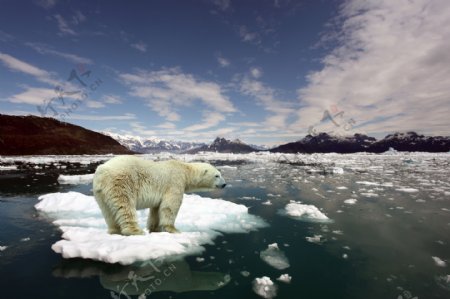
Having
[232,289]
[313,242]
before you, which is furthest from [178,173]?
[313,242]

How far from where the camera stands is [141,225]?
7945 millimetres

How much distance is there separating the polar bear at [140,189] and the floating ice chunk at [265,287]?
2582 millimetres

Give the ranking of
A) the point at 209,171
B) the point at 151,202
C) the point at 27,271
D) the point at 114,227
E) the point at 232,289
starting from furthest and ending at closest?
the point at 209,171 < the point at 151,202 < the point at 114,227 < the point at 27,271 < the point at 232,289

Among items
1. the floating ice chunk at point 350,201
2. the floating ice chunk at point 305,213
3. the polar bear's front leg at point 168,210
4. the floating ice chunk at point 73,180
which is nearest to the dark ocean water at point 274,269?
the floating ice chunk at point 305,213

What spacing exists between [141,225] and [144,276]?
350 cm

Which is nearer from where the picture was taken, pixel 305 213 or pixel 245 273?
pixel 245 273

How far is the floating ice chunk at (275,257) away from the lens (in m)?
5.43

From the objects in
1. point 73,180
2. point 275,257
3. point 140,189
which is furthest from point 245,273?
point 73,180

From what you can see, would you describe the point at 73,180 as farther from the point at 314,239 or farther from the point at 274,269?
the point at 274,269

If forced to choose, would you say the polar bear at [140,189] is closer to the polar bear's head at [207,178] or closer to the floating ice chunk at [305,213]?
the polar bear's head at [207,178]

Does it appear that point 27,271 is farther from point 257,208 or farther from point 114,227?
point 257,208

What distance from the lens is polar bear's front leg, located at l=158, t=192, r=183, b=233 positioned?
6.45m

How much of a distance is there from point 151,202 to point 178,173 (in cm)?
93

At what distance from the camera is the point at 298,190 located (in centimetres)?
1593
